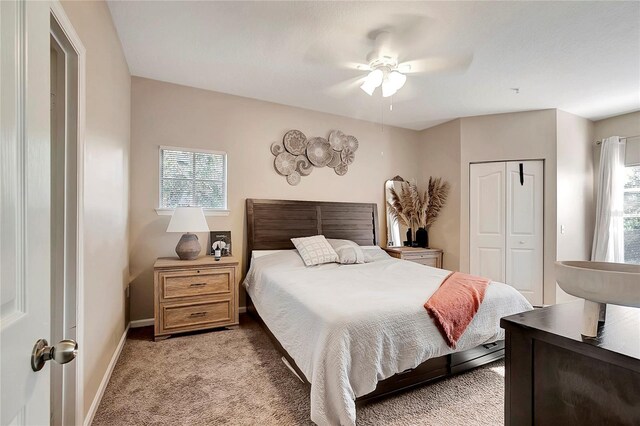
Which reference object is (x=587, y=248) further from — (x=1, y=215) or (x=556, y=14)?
(x=1, y=215)

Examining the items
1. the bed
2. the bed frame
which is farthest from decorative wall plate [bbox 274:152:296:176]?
the bed

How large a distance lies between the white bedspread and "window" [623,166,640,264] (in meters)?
3.00

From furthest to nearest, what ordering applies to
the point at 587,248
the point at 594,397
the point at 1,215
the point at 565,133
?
the point at 587,248 < the point at 565,133 < the point at 594,397 < the point at 1,215

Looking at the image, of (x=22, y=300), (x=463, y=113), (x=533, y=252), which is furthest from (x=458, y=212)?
(x=22, y=300)

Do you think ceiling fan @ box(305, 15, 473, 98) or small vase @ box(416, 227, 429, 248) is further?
small vase @ box(416, 227, 429, 248)

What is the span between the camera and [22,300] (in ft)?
1.97

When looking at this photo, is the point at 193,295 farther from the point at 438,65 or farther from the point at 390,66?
the point at 438,65

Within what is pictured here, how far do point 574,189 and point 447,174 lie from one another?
5.48ft

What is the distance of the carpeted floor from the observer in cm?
174

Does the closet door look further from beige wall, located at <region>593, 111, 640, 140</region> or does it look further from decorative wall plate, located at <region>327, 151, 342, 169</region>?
decorative wall plate, located at <region>327, 151, 342, 169</region>

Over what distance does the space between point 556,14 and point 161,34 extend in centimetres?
303

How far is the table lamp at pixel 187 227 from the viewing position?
2.98 m

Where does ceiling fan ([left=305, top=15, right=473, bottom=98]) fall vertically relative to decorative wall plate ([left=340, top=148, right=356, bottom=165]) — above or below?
above

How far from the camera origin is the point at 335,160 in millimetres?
4223
